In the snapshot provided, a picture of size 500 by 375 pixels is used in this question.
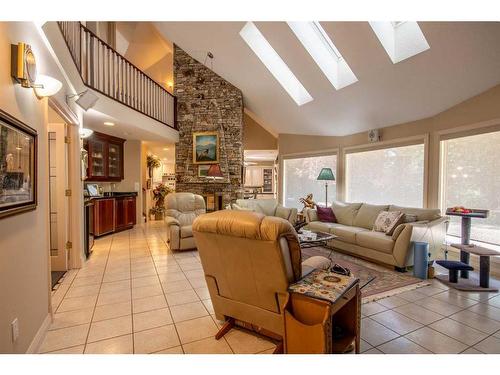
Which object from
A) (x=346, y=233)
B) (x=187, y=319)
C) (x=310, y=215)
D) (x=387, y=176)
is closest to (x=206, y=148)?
(x=310, y=215)

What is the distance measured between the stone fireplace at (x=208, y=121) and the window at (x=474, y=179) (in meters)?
4.48

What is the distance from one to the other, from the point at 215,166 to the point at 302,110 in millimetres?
2410

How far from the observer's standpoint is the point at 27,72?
5.65 feet

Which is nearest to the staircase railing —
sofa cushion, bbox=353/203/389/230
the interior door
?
the interior door

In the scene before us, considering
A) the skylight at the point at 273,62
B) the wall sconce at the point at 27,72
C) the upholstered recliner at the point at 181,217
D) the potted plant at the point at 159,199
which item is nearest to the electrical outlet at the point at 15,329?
the wall sconce at the point at 27,72

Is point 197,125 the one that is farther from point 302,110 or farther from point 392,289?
point 392,289

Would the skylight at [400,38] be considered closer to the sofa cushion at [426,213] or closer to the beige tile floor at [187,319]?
the sofa cushion at [426,213]

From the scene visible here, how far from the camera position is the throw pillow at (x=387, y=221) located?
388cm

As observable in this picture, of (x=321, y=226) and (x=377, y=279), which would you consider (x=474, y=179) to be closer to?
(x=377, y=279)

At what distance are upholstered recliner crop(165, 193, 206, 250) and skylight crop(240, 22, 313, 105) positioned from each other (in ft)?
10.0

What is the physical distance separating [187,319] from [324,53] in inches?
183

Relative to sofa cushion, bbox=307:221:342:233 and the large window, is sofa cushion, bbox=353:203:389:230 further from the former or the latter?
Result: the large window

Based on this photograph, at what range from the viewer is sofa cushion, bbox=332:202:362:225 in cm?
500

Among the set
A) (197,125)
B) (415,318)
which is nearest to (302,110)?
(197,125)
